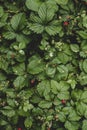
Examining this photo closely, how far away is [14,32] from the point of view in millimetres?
4605

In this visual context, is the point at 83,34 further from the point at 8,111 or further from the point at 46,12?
the point at 8,111

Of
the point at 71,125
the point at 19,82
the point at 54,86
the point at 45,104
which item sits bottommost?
the point at 71,125

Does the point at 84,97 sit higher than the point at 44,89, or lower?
lower

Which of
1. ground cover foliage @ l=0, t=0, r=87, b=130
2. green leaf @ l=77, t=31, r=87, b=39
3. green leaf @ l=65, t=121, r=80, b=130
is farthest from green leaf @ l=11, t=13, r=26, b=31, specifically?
green leaf @ l=65, t=121, r=80, b=130

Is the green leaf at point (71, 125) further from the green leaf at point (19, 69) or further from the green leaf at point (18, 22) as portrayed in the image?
the green leaf at point (18, 22)

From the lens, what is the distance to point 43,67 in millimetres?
4480

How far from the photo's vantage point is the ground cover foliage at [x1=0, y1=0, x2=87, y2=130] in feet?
14.5

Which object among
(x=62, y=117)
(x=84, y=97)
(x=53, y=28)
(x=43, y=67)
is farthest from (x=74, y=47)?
(x=62, y=117)

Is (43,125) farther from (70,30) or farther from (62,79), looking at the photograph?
(70,30)

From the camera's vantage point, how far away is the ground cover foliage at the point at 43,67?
14.5 ft

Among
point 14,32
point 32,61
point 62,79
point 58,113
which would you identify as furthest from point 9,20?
point 58,113

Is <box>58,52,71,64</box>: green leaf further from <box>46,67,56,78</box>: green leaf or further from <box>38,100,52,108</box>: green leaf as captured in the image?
<box>38,100,52,108</box>: green leaf

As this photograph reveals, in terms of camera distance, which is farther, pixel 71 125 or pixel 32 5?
pixel 32 5

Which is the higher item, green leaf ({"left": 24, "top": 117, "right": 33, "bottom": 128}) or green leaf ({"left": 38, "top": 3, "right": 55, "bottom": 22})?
green leaf ({"left": 38, "top": 3, "right": 55, "bottom": 22})
